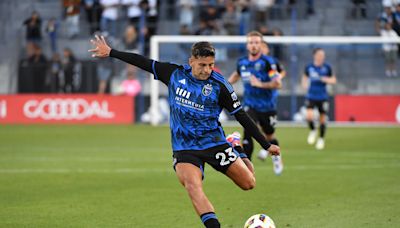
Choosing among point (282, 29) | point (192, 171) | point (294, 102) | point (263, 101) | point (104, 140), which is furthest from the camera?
point (282, 29)

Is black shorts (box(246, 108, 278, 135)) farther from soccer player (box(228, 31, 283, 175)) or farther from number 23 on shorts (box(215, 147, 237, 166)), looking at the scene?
number 23 on shorts (box(215, 147, 237, 166))

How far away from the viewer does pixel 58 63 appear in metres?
30.6

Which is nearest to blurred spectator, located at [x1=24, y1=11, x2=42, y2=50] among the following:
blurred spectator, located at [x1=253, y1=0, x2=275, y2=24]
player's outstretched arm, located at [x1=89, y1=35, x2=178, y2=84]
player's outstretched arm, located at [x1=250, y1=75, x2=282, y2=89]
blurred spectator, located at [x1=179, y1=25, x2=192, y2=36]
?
blurred spectator, located at [x1=179, y1=25, x2=192, y2=36]

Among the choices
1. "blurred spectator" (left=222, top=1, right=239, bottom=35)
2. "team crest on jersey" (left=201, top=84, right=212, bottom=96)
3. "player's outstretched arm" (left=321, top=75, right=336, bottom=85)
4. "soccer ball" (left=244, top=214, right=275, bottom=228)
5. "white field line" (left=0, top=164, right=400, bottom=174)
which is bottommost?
"white field line" (left=0, top=164, right=400, bottom=174)

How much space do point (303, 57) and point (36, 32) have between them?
33.5ft

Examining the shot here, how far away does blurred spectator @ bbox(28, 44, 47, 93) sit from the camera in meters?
30.4

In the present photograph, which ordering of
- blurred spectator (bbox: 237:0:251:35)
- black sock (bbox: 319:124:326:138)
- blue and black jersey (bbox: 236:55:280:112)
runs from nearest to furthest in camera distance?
blue and black jersey (bbox: 236:55:280:112)
black sock (bbox: 319:124:326:138)
blurred spectator (bbox: 237:0:251:35)

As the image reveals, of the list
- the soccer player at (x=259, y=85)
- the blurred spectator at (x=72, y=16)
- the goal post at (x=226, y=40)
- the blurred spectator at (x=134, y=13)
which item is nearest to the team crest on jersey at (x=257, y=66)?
the soccer player at (x=259, y=85)

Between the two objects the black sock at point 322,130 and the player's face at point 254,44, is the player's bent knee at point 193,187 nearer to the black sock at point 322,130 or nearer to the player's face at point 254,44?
the player's face at point 254,44

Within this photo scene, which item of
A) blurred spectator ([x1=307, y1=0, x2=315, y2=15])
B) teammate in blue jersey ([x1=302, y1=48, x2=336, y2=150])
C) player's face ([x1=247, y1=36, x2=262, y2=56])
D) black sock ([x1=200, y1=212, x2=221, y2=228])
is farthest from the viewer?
blurred spectator ([x1=307, y1=0, x2=315, y2=15])

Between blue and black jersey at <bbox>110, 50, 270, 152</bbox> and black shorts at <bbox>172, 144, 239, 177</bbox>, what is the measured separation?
1.7 inches

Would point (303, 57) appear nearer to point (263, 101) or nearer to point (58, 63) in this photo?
point (58, 63)

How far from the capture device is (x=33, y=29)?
3162cm

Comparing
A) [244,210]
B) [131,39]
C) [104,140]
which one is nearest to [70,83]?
[131,39]
